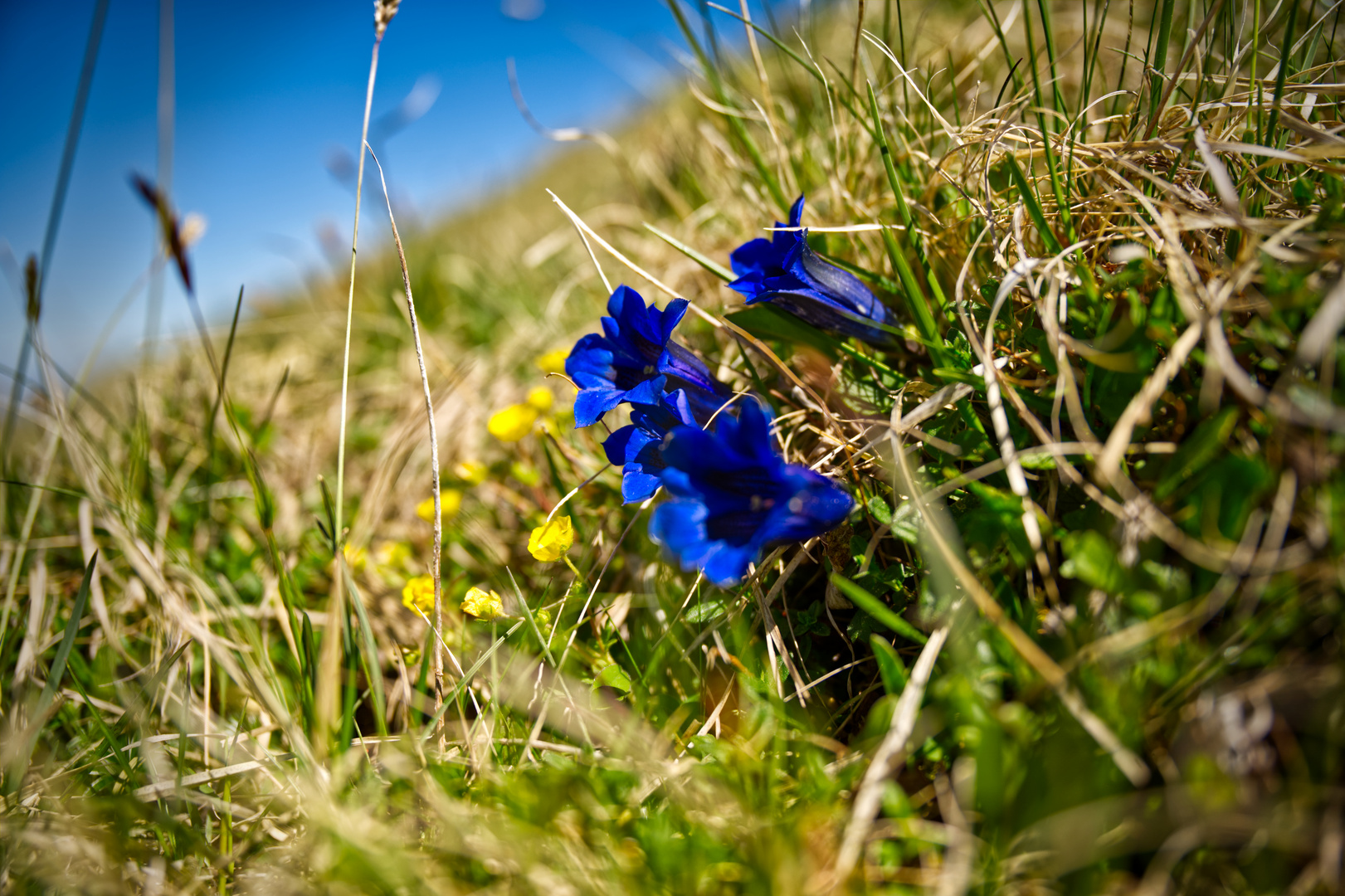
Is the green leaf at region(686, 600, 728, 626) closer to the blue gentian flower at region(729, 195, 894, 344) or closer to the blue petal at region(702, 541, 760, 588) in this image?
the blue petal at region(702, 541, 760, 588)

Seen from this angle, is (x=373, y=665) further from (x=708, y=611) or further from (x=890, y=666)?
(x=890, y=666)

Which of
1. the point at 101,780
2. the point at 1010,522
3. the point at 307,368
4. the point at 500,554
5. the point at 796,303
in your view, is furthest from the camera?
the point at 307,368

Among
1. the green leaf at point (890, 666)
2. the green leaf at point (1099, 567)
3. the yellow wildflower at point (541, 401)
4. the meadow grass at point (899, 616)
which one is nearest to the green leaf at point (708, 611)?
the meadow grass at point (899, 616)

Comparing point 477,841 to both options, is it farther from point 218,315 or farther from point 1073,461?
point 218,315

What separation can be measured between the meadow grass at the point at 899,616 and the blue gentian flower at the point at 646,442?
0.28m

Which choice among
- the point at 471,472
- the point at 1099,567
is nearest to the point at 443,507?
the point at 471,472

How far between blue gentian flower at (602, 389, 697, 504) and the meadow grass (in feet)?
0.91

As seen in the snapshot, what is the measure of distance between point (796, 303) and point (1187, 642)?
1069mm

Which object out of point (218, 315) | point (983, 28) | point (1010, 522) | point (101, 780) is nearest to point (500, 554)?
point (101, 780)

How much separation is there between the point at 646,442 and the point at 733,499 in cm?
29

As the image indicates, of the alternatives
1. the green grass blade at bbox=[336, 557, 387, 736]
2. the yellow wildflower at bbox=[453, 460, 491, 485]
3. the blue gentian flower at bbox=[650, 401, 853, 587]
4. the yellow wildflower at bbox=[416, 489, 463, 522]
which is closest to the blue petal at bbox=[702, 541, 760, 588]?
the blue gentian flower at bbox=[650, 401, 853, 587]

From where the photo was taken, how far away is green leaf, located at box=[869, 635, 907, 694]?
1190 millimetres

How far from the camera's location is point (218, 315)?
6.29 m

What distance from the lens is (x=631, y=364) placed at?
168cm
